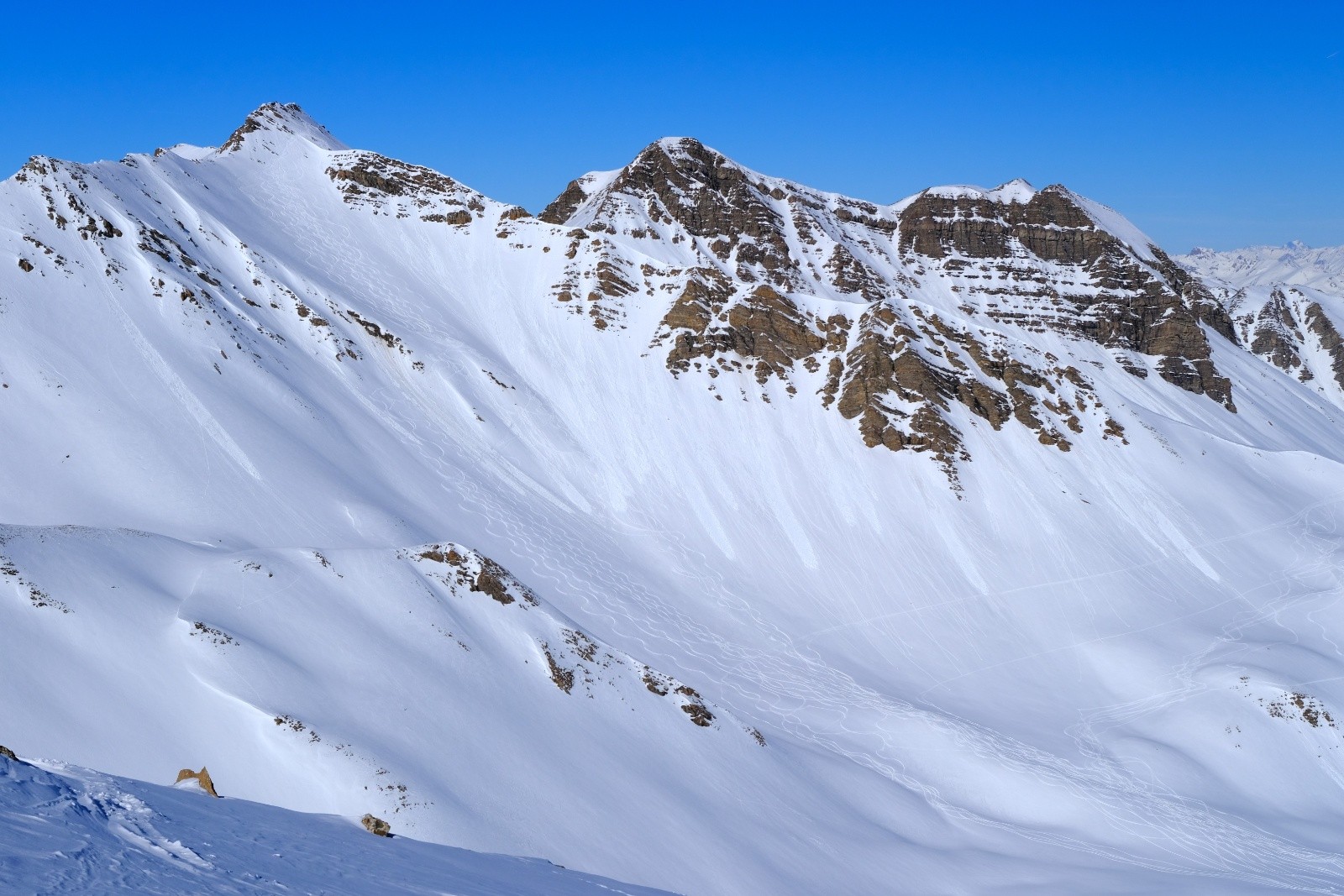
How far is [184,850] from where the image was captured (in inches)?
442

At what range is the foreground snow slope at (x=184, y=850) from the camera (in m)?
9.90

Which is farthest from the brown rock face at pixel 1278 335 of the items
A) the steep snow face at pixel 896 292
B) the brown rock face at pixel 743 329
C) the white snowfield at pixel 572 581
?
the brown rock face at pixel 743 329

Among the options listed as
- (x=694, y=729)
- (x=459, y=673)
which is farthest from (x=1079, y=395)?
(x=459, y=673)

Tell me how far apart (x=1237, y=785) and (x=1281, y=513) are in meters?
38.8

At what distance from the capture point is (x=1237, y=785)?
43.4m

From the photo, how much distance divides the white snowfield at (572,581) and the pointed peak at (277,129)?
0.51m

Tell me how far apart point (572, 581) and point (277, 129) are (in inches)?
2465

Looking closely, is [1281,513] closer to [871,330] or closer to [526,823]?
[871,330]

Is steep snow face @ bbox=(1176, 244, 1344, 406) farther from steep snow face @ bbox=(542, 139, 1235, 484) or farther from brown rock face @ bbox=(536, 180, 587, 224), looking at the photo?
brown rock face @ bbox=(536, 180, 587, 224)

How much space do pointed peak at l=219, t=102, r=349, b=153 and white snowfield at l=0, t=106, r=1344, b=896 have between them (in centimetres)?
51

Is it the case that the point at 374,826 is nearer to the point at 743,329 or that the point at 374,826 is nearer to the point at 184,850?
the point at 184,850

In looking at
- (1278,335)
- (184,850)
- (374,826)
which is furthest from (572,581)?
(1278,335)

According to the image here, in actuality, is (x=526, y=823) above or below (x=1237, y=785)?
below

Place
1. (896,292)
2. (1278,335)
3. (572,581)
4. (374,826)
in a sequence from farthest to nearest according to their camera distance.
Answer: (1278,335), (896,292), (572,581), (374,826)
